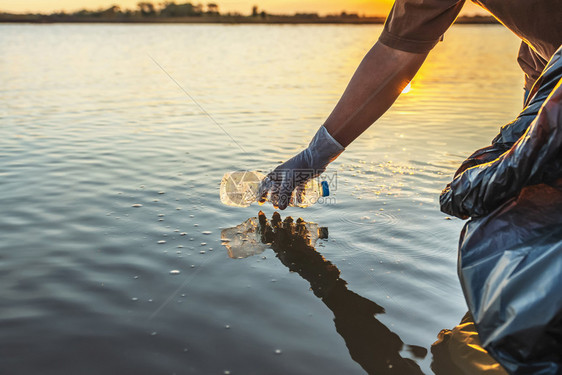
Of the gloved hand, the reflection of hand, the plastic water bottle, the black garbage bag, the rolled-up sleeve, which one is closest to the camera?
the black garbage bag

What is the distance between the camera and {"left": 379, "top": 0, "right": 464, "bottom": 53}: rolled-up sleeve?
7.68ft

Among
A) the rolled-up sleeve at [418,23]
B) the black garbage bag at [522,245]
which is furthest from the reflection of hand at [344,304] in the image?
the rolled-up sleeve at [418,23]

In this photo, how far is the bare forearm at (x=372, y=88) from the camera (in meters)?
2.56

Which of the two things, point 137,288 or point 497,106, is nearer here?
point 137,288

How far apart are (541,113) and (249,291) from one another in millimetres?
1321

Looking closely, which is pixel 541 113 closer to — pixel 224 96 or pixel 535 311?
pixel 535 311

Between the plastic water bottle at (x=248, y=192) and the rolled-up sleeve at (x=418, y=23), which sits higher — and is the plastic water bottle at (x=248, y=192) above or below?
below

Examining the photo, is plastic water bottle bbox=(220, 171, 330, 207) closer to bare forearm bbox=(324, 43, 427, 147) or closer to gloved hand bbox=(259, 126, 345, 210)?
gloved hand bbox=(259, 126, 345, 210)

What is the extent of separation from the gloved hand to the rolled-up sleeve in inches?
23.4

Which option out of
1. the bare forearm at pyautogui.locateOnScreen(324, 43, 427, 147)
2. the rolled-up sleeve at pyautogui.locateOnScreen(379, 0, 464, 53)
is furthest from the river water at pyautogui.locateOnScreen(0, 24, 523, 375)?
the rolled-up sleeve at pyautogui.locateOnScreen(379, 0, 464, 53)

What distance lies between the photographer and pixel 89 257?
8.14 ft

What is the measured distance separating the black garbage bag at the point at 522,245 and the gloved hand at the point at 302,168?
1087 millimetres

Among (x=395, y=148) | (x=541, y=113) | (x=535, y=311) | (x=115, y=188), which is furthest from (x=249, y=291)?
(x=395, y=148)

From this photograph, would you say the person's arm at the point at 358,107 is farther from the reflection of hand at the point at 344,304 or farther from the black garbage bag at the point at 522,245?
the black garbage bag at the point at 522,245
